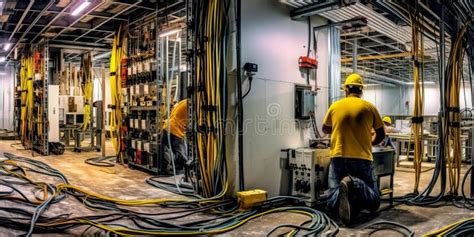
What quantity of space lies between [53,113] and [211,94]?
6.33 metres

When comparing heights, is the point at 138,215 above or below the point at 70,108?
below

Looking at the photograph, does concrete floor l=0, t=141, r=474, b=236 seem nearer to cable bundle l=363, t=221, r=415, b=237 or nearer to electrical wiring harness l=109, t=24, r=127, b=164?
cable bundle l=363, t=221, r=415, b=237

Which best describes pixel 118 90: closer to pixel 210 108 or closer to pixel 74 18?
pixel 74 18

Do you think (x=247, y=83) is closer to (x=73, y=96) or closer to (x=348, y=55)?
(x=73, y=96)

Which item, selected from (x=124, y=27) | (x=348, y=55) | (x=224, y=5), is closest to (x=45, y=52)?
(x=124, y=27)

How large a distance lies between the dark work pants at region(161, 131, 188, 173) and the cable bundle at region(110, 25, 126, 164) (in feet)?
5.22

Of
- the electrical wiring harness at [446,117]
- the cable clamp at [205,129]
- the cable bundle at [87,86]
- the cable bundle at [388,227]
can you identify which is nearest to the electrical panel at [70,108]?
the cable bundle at [87,86]

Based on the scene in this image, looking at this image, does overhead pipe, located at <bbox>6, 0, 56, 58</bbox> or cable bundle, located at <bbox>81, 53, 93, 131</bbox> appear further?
cable bundle, located at <bbox>81, 53, 93, 131</bbox>

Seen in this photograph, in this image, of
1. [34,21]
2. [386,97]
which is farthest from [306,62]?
[386,97]

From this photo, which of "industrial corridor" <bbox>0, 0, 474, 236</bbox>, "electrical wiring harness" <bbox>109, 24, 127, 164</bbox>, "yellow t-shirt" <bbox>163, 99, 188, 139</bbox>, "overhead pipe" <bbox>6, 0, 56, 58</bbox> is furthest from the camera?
"electrical wiring harness" <bbox>109, 24, 127, 164</bbox>

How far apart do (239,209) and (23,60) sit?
10693 millimetres

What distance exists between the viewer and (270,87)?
15.7 feet

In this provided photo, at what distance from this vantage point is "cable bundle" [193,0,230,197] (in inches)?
176

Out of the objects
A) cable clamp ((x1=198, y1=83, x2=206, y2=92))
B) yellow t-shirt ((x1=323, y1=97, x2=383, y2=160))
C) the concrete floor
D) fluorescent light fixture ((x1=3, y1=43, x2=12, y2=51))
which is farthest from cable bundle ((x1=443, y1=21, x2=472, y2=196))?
fluorescent light fixture ((x1=3, y1=43, x2=12, y2=51))
